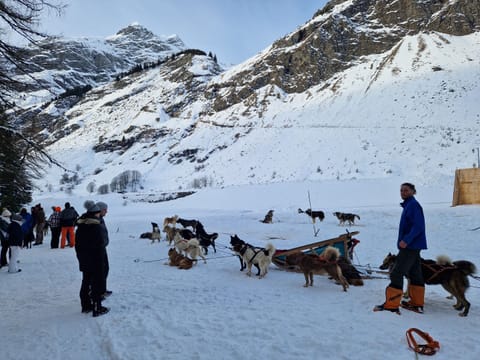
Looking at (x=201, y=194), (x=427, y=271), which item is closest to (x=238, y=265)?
(x=427, y=271)

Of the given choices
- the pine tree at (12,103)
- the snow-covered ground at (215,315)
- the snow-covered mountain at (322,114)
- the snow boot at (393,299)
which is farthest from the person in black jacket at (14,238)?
the snow boot at (393,299)

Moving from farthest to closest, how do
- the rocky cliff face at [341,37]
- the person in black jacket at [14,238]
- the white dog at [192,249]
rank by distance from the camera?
the rocky cliff face at [341,37] → the white dog at [192,249] → the person in black jacket at [14,238]

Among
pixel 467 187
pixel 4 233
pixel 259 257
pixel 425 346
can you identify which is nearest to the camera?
pixel 425 346

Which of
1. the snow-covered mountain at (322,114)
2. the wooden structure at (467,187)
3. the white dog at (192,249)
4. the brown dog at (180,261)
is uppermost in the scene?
the snow-covered mountain at (322,114)

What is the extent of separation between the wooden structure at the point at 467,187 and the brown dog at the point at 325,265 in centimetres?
1330

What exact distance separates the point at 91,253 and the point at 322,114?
49.9 meters

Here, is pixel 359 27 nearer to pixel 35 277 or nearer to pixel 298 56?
pixel 298 56

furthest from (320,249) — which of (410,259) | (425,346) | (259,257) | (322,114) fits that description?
(322,114)

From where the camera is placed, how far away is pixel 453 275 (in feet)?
15.3

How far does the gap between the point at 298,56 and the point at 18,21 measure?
76904mm

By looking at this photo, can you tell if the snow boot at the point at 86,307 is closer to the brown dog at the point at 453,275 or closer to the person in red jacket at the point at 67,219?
the brown dog at the point at 453,275

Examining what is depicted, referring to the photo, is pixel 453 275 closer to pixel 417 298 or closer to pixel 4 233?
pixel 417 298

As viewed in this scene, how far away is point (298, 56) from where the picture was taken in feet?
244

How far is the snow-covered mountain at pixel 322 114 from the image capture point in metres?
35.5
